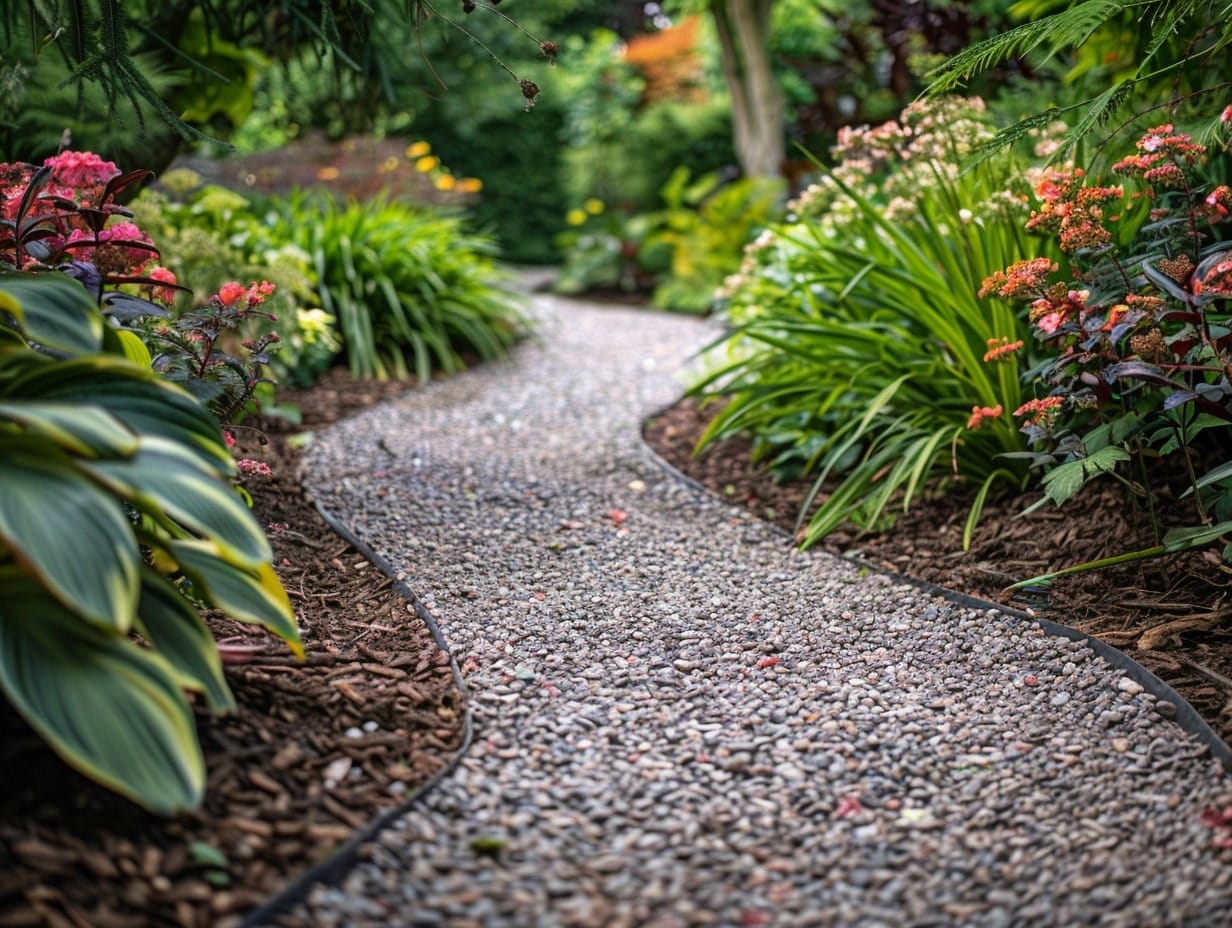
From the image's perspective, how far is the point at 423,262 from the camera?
17.5ft

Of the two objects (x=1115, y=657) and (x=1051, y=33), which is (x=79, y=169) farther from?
(x=1115, y=657)

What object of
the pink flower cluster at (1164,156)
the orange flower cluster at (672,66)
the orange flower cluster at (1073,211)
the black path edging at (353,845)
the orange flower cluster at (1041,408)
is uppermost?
the orange flower cluster at (672,66)

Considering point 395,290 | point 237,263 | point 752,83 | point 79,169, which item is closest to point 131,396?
point 79,169

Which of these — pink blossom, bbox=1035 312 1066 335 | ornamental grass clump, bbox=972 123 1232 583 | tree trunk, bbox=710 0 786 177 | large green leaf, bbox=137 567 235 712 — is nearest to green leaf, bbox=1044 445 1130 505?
ornamental grass clump, bbox=972 123 1232 583

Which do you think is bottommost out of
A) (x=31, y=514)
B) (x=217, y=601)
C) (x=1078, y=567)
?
(x=1078, y=567)

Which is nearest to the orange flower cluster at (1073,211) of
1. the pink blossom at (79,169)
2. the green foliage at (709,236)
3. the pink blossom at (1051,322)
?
the pink blossom at (1051,322)

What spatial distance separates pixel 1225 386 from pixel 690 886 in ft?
4.88

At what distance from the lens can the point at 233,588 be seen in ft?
5.57

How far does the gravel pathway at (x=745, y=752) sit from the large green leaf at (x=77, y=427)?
706mm

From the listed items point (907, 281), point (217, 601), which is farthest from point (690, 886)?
point (907, 281)

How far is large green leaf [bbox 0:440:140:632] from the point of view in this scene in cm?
135

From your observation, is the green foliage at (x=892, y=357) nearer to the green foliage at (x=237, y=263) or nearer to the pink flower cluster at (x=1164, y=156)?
the pink flower cluster at (x=1164, y=156)

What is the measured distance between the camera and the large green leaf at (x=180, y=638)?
1.59 metres

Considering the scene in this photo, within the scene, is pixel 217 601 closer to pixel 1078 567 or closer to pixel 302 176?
pixel 1078 567
